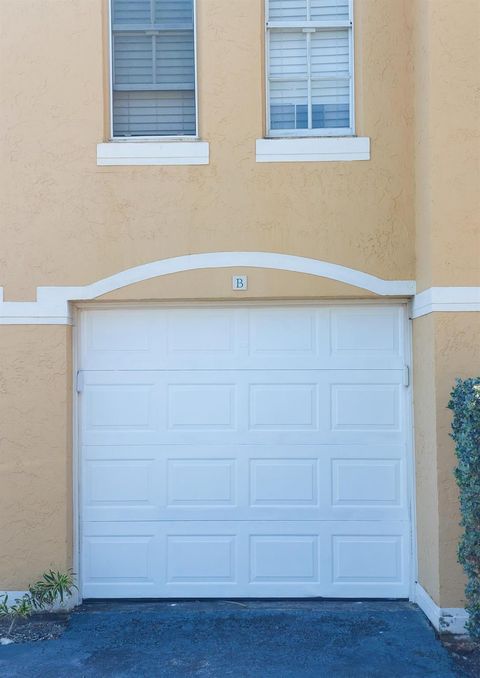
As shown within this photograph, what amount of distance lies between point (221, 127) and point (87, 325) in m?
1.97

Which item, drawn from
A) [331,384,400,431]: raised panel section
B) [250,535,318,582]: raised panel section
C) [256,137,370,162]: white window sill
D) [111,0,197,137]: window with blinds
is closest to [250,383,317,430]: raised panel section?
[331,384,400,431]: raised panel section

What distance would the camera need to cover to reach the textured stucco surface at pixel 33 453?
5.74 m

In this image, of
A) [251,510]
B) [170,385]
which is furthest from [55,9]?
[251,510]

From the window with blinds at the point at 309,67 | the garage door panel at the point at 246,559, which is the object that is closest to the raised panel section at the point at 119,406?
the garage door panel at the point at 246,559

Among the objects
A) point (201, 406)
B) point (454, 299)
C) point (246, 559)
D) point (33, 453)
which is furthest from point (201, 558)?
point (454, 299)

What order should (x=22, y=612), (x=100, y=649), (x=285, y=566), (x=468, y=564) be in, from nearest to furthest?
(x=468, y=564) → (x=100, y=649) → (x=22, y=612) → (x=285, y=566)

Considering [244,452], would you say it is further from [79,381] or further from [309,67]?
[309,67]

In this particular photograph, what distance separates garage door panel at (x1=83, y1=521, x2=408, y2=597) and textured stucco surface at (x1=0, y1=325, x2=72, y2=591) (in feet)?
1.27

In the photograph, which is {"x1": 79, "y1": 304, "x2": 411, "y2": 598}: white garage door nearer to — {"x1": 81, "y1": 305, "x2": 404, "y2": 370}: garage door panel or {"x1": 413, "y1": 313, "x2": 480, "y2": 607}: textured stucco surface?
{"x1": 81, "y1": 305, "x2": 404, "y2": 370}: garage door panel

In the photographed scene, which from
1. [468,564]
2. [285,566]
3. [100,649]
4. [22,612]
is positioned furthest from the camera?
[285,566]

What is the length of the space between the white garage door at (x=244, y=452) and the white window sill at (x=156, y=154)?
1206 mm

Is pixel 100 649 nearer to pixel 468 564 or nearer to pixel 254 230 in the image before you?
pixel 468 564

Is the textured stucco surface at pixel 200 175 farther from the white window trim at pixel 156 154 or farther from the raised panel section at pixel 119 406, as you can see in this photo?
the raised panel section at pixel 119 406

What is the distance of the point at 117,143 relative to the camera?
588 cm
